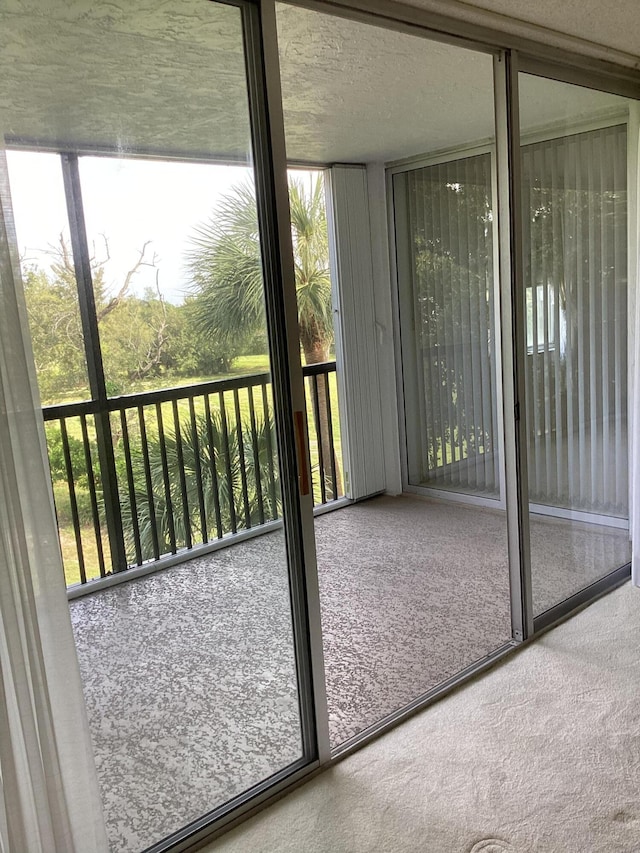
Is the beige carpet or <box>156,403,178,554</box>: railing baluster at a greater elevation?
<box>156,403,178,554</box>: railing baluster

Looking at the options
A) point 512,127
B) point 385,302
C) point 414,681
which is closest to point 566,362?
point 512,127

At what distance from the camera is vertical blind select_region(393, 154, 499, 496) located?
4523mm

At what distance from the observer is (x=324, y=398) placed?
17.2 ft

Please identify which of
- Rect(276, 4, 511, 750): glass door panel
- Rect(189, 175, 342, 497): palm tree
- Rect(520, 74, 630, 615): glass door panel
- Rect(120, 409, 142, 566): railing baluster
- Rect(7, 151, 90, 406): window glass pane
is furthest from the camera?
Rect(520, 74, 630, 615): glass door panel

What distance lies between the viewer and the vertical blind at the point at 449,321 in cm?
452

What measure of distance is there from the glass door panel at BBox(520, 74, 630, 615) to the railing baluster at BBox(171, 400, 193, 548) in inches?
59.8

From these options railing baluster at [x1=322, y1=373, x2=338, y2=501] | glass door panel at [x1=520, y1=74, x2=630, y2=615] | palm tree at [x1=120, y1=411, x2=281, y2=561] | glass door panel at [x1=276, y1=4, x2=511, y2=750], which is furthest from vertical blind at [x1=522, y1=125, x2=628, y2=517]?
railing baluster at [x1=322, y1=373, x2=338, y2=501]

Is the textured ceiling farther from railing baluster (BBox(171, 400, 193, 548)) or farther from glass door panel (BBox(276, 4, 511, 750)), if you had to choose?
railing baluster (BBox(171, 400, 193, 548))

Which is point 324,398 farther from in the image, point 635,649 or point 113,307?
point 113,307

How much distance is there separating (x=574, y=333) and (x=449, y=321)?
157 cm

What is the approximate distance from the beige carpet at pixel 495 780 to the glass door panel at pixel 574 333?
1.92ft

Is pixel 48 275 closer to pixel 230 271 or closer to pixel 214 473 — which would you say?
pixel 230 271

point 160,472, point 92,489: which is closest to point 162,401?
point 160,472

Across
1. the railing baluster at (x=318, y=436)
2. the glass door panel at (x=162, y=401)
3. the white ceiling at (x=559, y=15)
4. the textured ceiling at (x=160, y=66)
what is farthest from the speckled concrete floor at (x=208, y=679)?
the railing baluster at (x=318, y=436)
